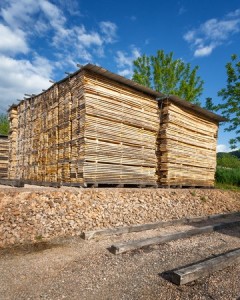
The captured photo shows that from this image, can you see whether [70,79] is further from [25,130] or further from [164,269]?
[164,269]

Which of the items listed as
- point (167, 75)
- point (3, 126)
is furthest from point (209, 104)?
point (3, 126)

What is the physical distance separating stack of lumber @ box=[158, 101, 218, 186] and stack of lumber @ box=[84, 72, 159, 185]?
702mm

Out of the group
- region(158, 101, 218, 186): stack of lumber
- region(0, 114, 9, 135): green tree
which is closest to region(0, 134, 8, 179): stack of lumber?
region(158, 101, 218, 186): stack of lumber

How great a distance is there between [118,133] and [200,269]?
764 cm

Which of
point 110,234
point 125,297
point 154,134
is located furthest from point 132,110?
point 125,297

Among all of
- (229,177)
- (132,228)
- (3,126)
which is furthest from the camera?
(3,126)

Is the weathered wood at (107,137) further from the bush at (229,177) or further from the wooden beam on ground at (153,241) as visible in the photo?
the bush at (229,177)

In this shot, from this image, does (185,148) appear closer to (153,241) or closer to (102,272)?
(153,241)

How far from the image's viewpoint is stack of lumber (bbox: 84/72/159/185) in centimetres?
1108

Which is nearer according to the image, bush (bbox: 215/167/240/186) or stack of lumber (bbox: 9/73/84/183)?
stack of lumber (bbox: 9/73/84/183)

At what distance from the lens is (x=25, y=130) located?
16.1m

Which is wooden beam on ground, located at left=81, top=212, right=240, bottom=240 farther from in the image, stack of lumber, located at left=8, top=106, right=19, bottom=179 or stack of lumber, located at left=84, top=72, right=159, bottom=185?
stack of lumber, located at left=8, top=106, right=19, bottom=179

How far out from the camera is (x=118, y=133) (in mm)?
12047

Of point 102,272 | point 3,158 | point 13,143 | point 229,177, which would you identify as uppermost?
point 13,143
